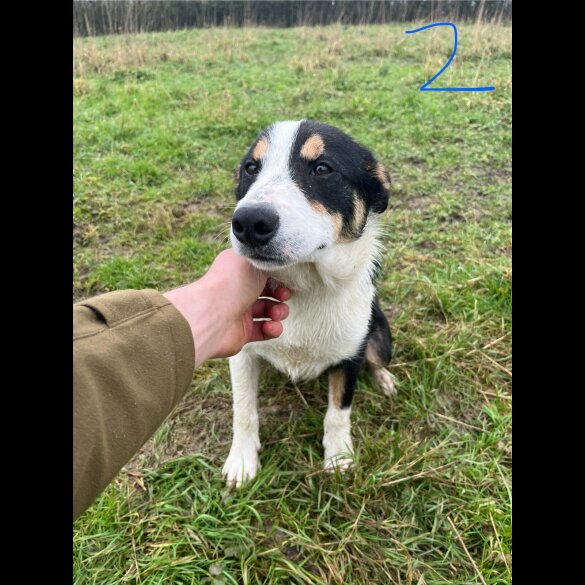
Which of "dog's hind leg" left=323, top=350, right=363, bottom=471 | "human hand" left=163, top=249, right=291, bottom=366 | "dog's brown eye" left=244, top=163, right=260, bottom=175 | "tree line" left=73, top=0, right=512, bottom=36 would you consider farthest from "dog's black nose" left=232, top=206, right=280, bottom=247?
"tree line" left=73, top=0, right=512, bottom=36

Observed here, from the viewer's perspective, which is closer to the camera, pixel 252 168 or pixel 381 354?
pixel 252 168

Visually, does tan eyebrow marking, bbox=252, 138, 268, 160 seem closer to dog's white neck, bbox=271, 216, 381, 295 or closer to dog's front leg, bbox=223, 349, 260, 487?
dog's white neck, bbox=271, 216, 381, 295

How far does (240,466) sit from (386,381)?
1.02 metres

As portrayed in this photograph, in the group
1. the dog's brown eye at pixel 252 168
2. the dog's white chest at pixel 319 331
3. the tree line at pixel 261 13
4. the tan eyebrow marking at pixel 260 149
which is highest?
the tree line at pixel 261 13

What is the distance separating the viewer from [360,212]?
222cm

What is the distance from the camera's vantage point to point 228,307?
1.83 m

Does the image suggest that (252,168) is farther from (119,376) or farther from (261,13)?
(261,13)

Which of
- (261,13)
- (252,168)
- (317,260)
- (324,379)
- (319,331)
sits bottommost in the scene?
(324,379)

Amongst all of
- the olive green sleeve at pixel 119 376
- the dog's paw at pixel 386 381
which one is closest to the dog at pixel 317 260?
the dog's paw at pixel 386 381

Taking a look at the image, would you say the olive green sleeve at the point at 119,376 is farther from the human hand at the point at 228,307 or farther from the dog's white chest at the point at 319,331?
the dog's white chest at the point at 319,331

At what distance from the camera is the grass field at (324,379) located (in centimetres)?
195

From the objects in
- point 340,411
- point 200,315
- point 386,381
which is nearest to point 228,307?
point 200,315
